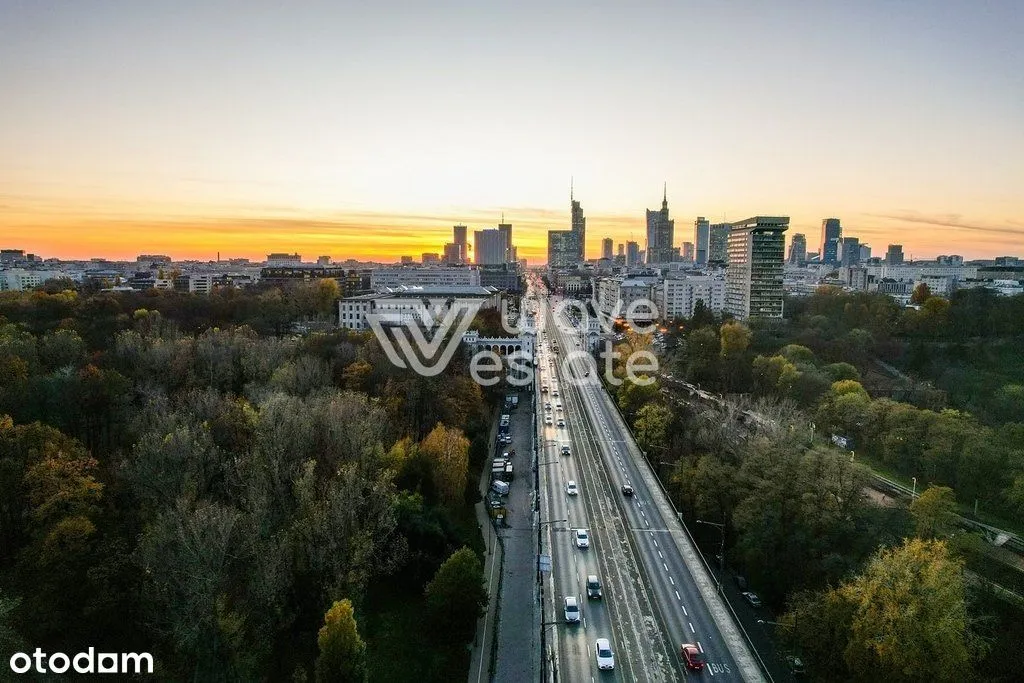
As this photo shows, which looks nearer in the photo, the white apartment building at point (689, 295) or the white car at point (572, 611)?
the white car at point (572, 611)

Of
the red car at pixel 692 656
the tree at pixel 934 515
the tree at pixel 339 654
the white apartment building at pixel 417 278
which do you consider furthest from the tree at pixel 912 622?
the white apartment building at pixel 417 278

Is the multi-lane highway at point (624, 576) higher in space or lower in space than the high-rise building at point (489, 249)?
lower

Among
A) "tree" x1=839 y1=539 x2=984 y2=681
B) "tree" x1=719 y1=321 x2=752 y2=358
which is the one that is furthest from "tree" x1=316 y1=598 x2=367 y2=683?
"tree" x1=719 y1=321 x2=752 y2=358

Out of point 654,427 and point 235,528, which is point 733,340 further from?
point 235,528

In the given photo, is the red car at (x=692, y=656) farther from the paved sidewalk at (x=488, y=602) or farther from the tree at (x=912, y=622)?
the paved sidewalk at (x=488, y=602)

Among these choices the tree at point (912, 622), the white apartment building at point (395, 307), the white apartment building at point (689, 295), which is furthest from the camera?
the white apartment building at point (689, 295)

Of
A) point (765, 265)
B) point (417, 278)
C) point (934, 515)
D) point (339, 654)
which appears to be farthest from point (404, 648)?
point (417, 278)

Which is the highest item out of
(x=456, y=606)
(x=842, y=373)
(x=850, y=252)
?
(x=850, y=252)
